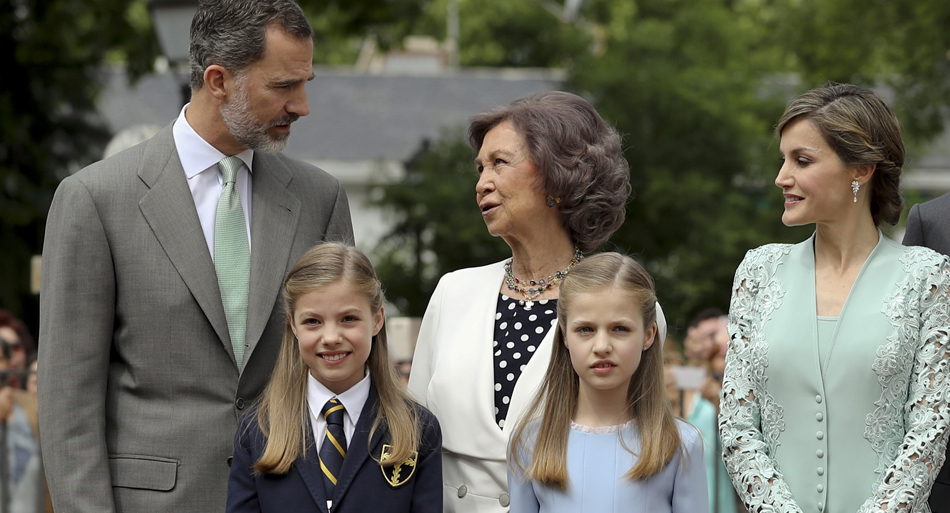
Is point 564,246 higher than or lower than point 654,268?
higher

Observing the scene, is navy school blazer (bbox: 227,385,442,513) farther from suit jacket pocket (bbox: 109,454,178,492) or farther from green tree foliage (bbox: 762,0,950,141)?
green tree foliage (bbox: 762,0,950,141)

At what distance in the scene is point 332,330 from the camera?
127 inches

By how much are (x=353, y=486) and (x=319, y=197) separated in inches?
38.8

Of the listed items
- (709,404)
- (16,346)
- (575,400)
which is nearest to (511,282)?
(575,400)

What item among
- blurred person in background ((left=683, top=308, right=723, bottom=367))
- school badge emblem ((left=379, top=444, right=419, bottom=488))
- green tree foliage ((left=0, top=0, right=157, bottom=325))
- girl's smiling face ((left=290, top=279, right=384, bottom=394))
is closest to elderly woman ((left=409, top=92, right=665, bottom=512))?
school badge emblem ((left=379, top=444, right=419, bottom=488))

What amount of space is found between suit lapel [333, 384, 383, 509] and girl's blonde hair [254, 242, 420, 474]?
0.07 feet

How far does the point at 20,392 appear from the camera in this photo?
23.2ft

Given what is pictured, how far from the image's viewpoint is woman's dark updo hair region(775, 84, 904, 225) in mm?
3250

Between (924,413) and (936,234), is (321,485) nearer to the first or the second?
(924,413)

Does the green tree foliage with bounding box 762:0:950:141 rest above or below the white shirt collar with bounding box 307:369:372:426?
above

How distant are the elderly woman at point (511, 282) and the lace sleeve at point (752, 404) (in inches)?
10.3

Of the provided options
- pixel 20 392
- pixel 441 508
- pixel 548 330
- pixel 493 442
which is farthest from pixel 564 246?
pixel 20 392

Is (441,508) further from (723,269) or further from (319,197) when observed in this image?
(723,269)

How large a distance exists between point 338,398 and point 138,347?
59 centimetres
